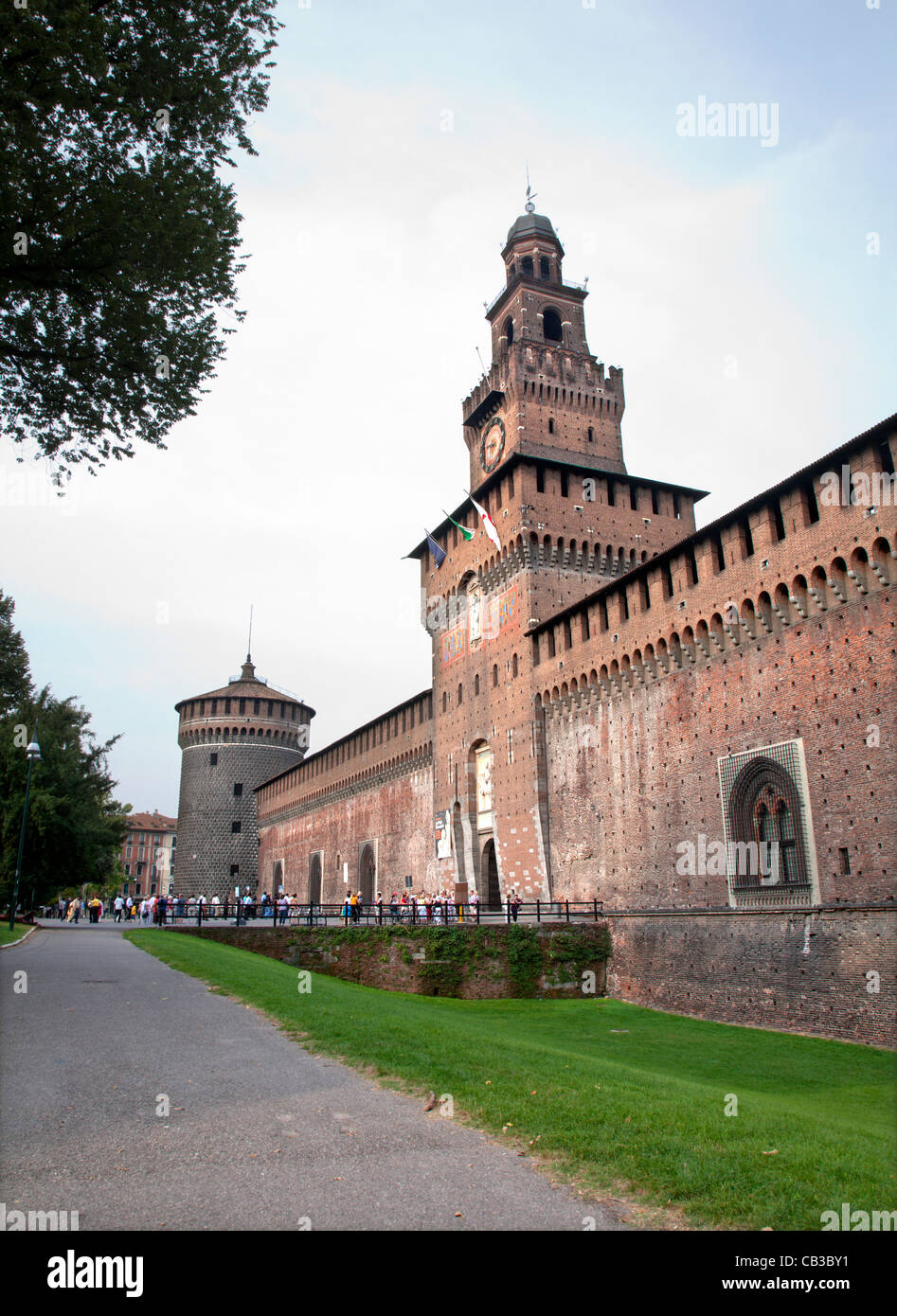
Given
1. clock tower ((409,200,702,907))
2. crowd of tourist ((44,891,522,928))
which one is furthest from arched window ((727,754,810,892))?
clock tower ((409,200,702,907))

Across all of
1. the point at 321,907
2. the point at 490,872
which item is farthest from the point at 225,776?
the point at 490,872

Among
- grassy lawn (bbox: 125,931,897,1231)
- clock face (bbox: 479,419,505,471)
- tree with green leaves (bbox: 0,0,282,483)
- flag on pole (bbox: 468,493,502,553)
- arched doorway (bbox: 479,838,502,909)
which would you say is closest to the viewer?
grassy lawn (bbox: 125,931,897,1231)

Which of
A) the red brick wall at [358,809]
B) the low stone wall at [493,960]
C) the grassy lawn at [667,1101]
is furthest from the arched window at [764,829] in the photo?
the red brick wall at [358,809]

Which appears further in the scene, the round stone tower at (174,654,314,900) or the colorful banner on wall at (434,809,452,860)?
the round stone tower at (174,654,314,900)

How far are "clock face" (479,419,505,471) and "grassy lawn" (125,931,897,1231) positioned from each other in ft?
78.1

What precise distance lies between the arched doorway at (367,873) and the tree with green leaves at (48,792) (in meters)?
12.4

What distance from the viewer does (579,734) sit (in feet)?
89.2

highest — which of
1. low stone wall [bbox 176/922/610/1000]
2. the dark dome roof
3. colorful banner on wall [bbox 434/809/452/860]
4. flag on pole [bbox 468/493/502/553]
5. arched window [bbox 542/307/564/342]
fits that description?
the dark dome roof

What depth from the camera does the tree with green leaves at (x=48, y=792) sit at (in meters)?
30.2

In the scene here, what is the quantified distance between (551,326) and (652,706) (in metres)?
21.0

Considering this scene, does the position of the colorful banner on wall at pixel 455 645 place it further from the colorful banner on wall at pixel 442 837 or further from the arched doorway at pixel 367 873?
the arched doorway at pixel 367 873

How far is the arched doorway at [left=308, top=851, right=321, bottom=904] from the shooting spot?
52156 millimetres

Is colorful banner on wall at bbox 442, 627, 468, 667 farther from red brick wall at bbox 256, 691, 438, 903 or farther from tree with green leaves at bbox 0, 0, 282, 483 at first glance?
tree with green leaves at bbox 0, 0, 282, 483

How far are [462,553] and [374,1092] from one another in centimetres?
2984
